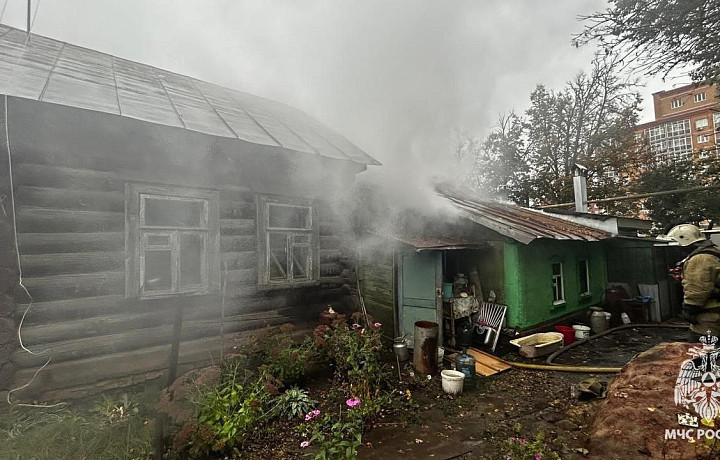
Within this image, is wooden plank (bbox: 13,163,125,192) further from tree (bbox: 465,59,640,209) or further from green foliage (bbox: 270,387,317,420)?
tree (bbox: 465,59,640,209)

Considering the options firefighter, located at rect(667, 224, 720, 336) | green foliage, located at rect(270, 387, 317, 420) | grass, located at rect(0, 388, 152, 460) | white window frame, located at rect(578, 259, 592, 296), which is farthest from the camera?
white window frame, located at rect(578, 259, 592, 296)

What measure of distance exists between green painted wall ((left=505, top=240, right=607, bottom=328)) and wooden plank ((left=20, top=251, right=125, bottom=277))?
760cm

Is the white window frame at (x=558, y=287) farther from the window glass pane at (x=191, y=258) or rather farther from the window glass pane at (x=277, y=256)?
the window glass pane at (x=191, y=258)

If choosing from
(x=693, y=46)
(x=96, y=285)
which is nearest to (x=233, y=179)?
(x=96, y=285)

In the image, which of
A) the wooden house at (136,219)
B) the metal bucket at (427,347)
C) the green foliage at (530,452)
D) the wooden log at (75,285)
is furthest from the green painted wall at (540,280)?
the wooden log at (75,285)

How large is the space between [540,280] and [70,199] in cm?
940

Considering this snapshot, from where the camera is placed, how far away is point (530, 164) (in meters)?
22.5

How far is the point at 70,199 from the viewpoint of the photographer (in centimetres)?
418

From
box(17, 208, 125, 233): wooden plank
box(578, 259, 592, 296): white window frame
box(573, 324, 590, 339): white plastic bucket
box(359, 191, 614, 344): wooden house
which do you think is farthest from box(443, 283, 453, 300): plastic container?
box(17, 208, 125, 233): wooden plank

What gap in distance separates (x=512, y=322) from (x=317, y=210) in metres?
5.27

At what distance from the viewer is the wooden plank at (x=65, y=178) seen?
3.94 meters

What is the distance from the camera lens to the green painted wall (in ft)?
25.7

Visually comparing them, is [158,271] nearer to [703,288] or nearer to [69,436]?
[69,436]

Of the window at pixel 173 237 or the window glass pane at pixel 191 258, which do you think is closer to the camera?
the window at pixel 173 237
